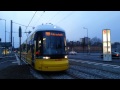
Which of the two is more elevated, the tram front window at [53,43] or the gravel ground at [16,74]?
the tram front window at [53,43]

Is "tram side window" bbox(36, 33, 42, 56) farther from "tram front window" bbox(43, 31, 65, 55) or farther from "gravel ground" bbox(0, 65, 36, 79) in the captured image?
"gravel ground" bbox(0, 65, 36, 79)

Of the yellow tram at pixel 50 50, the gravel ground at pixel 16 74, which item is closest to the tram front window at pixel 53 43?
the yellow tram at pixel 50 50

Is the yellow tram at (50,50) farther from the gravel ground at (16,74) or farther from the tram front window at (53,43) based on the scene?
the gravel ground at (16,74)

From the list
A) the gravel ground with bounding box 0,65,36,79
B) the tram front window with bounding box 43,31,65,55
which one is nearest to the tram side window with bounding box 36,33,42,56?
the tram front window with bounding box 43,31,65,55

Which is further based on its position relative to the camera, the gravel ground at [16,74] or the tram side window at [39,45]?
the tram side window at [39,45]

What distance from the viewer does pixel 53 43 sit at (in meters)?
16.6

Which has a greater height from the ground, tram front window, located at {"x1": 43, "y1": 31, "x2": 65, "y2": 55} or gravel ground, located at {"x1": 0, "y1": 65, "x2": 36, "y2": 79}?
tram front window, located at {"x1": 43, "y1": 31, "x2": 65, "y2": 55}

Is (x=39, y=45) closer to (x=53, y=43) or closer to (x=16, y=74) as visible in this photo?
(x=53, y=43)

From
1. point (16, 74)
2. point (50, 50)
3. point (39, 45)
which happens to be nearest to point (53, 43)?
point (50, 50)

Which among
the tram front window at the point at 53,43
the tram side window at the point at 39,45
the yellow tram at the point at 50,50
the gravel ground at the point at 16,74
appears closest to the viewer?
the gravel ground at the point at 16,74

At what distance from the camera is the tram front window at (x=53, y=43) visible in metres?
16.3

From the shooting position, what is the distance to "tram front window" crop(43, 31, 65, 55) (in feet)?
53.6
